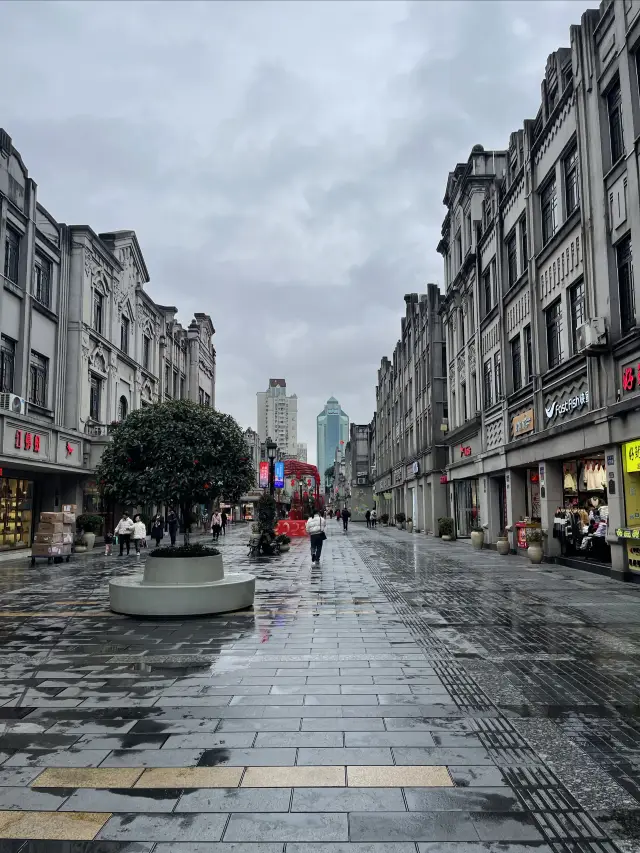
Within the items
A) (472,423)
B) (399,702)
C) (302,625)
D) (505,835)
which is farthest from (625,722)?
(472,423)

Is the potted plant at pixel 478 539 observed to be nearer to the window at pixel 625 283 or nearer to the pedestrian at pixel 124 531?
the window at pixel 625 283

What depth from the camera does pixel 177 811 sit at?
155 inches

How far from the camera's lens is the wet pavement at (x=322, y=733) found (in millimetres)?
3727

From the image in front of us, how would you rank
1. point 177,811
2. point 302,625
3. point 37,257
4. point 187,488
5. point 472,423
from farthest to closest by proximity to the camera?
point 472,423
point 37,257
point 187,488
point 302,625
point 177,811

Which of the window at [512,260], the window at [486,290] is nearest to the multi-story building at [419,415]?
the window at [486,290]

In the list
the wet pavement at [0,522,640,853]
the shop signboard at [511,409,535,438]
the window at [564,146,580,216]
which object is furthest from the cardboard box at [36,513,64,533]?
the window at [564,146,580,216]

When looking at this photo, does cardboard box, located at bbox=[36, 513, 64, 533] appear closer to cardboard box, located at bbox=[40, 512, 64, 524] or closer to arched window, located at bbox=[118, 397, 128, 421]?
cardboard box, located at bbox=[40, 512, 64, 524]

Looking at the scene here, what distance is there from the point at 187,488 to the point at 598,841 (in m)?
9.13

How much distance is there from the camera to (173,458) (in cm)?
1164

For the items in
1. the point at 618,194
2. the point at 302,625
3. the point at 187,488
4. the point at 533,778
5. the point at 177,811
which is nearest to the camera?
the point at 177,811

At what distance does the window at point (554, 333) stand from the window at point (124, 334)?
24177 millimetres

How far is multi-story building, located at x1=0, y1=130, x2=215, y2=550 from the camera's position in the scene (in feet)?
79.0

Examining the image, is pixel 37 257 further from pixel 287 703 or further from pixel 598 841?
pixel 598 841

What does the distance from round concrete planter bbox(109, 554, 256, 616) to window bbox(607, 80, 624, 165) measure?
13830 millimetres
